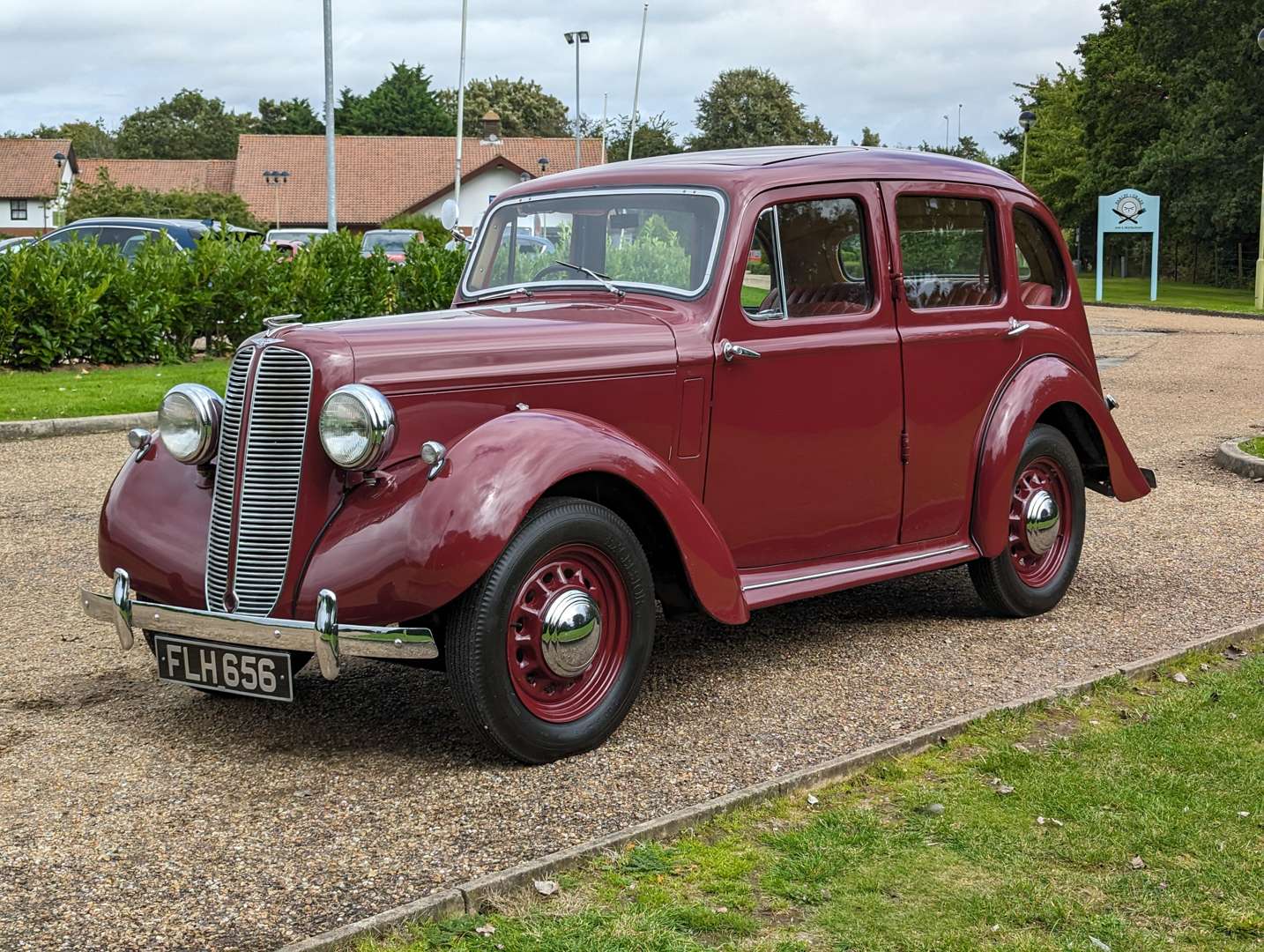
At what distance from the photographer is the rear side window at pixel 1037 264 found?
6.58 meters

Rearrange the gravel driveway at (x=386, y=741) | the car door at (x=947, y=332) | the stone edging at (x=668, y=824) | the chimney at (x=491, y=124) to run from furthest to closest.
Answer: the chimney at (x=491, y=124)
the car door at (x=947, y=332)
the gravel driveway at (x=386, y=741)
the stone edging at (x=668, y=824)

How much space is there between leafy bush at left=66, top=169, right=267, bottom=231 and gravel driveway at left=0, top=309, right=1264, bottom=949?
3702cm

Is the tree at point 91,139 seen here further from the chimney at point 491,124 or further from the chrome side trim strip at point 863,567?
the chrome side trim strip at point 863,567

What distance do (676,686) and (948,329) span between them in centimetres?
191

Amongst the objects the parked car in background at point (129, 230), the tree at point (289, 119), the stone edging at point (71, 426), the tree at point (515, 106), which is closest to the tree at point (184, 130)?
the tree at point (289, 119)

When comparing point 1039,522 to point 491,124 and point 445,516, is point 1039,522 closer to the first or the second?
point 445,516

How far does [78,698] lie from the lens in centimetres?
531

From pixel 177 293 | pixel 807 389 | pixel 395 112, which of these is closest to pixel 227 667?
pixel 807 389

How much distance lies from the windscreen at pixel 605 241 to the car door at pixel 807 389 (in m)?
0.19

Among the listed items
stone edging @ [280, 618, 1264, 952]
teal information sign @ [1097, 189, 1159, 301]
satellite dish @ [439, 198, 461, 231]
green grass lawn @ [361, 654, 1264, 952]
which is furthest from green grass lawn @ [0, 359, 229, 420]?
teal information sign @ [1097, 189, 1159, 301]

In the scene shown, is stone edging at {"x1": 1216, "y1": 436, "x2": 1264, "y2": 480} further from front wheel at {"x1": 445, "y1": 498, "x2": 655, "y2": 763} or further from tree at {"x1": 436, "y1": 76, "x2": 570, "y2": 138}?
tree at {"x1": 436, "y1": 76, "x2": 570, "y2": 138}

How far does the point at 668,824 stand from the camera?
4.00m

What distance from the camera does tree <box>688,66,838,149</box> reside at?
9025cm

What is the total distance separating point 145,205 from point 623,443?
49672 millimetres
